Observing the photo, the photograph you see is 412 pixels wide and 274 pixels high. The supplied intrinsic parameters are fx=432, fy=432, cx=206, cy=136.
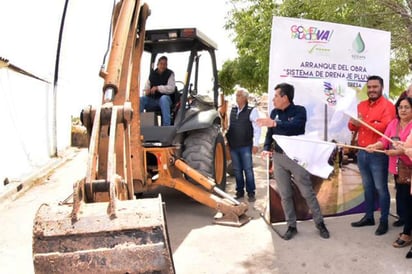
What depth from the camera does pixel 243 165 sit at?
6527mm

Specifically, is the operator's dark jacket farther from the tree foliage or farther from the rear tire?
the tree foliage

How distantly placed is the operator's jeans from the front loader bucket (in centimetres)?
333

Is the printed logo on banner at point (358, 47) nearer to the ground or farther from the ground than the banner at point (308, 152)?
farther from the ground

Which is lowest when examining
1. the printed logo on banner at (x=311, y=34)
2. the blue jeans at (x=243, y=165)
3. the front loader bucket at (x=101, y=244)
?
the blue jeans at (x=243, y=165)

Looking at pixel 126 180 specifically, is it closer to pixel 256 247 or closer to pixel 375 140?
pixel 256 247

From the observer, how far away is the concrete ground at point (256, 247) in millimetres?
3947

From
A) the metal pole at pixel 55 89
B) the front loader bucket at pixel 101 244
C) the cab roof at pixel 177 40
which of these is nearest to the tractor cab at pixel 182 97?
the cab roof at pixel 177 40

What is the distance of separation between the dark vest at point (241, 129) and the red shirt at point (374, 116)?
184 centimetres

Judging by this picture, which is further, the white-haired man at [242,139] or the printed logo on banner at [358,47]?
the white-haired man at [242,139]

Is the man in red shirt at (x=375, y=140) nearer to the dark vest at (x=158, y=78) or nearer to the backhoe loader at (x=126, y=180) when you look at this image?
the backhoe loader at (x=126, y=180)

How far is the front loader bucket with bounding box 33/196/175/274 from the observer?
2.01m

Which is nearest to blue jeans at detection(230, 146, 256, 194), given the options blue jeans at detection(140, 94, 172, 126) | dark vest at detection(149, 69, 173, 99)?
blue jeans at detection(140, 94, 172, 126)

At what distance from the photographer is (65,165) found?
1118 centimetres

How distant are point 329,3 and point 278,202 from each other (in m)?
3.33
